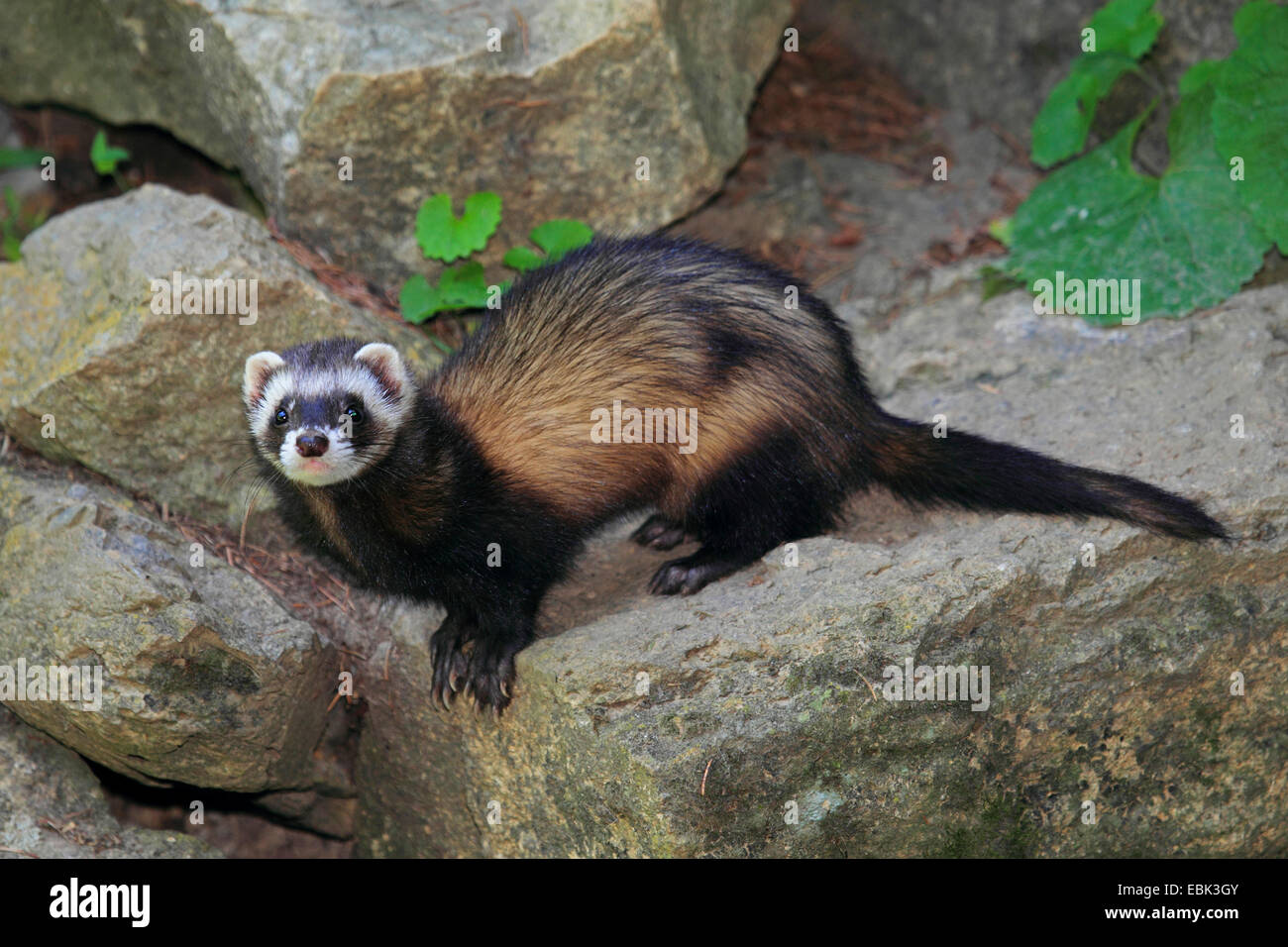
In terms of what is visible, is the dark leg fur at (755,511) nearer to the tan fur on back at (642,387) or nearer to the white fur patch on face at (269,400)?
the tan fur on back at (642,387)

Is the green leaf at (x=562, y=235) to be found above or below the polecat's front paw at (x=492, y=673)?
above

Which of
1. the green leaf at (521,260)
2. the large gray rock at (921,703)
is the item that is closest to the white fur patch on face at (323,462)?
the large gray rock at (921,703)

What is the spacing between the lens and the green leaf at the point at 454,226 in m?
6.58

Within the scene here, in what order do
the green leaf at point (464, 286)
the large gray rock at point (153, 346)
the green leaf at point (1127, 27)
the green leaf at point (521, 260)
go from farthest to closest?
the green leaf at point (1127, 27), the green leaf at point (521, 260), the green leaf at point (464, 286), the large gray rock at point (153, 346)

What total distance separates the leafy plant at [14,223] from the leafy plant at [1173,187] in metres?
6.10

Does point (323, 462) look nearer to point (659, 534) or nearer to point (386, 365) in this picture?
point (386, 365)

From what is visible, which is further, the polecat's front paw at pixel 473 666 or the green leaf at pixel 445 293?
the green leaf at pixel 445 293

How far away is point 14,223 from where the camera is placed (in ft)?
27.0

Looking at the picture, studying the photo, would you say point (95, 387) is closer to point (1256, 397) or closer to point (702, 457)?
point (702, 457)

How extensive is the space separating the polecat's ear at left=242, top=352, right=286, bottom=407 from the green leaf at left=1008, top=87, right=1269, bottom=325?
4.15 metres

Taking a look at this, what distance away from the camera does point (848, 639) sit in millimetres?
4934

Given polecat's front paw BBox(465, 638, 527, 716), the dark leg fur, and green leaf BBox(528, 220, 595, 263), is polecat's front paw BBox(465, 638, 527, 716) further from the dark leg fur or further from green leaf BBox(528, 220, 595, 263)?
green leaf BBox(528, 220, 595, 263)

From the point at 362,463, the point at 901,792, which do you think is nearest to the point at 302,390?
the point at 362,463

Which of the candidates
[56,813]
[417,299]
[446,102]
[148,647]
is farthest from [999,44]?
[56,813]
